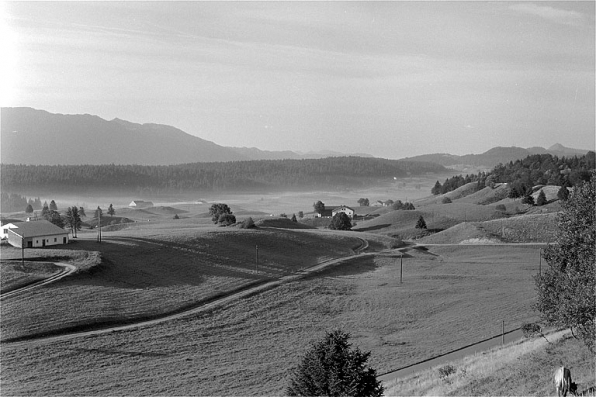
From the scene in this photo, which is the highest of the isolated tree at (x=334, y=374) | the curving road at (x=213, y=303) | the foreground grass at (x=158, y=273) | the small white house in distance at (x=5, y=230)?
the small white house in distance at (x=5, y=230)

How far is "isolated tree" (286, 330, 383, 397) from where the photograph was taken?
20.0 meters

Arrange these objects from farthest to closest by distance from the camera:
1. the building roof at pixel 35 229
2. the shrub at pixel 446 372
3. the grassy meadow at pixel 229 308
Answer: the building roof at pixel 35 229 → the grassy meadow at pixel 229 308 → the shrub at pixel 446 372

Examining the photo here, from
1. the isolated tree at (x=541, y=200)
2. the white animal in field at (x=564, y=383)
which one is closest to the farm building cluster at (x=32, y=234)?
the white animal in field at (x=564, y=383)

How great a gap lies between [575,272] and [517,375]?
5336 mm

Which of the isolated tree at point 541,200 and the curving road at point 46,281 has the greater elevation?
the isolated tree at point 541,200

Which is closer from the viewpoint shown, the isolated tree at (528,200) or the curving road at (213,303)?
the curving road at (213,303)

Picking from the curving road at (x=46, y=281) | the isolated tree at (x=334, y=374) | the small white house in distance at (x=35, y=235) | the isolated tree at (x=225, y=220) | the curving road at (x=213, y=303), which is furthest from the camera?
the isolated tree at (x=225, y=220)

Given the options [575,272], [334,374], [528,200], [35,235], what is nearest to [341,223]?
[528,200]

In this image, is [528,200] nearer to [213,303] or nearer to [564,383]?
[213,303]

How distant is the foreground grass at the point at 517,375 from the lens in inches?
902

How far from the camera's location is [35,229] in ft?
232

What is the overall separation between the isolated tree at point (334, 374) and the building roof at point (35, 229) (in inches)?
2303

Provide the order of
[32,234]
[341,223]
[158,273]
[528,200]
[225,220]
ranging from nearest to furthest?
1. [158,273]
2. [32,234]
3. [225,220]
4. [341,223]
5. [528,200]

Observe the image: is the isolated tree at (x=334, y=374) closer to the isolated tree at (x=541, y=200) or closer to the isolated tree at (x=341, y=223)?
the isolated tree at (x=341, y=223)
